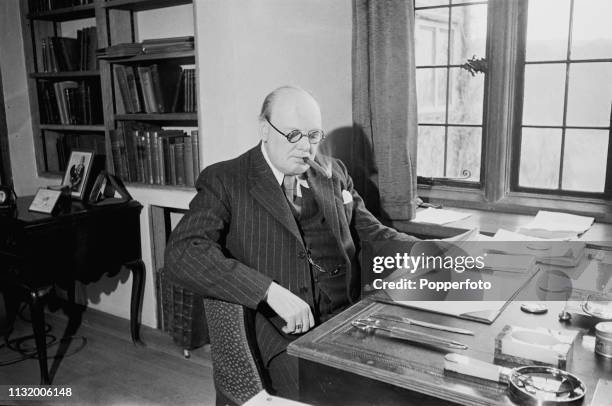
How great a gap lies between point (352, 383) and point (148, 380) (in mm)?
1999

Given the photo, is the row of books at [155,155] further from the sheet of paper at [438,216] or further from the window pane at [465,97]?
the window pane at [465,97]

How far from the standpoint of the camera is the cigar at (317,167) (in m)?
1.94

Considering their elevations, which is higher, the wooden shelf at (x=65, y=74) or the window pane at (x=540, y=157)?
the wooden shelf at (x=65, y=74)

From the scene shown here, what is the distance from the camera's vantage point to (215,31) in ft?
8.84

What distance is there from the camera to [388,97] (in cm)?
278

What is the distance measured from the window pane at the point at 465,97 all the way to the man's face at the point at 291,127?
1388 millimetres

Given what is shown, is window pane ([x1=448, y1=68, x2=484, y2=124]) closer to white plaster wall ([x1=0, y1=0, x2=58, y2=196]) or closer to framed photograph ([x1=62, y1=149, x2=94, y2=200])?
framed photograph ([x1=62, y1=149, x2=94, y2=200])

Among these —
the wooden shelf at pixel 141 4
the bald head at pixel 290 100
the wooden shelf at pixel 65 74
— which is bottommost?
the bald head at pixel 290 100

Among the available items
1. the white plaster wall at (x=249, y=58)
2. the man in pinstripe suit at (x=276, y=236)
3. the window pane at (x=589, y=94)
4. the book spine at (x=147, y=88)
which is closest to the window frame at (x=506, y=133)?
the window pane at (x=589, y=94)

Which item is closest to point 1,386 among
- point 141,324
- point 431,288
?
point 141,324

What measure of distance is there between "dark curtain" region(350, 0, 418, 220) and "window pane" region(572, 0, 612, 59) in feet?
2.55

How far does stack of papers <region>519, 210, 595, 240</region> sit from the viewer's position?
2266 millimetres

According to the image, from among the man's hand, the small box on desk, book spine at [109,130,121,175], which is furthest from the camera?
book spine at [109,130,121,175]

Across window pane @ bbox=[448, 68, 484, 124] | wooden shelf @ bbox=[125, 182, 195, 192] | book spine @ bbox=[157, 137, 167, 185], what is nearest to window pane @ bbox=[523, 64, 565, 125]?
window pane @ bbox=[448, 68, 484, 124]
